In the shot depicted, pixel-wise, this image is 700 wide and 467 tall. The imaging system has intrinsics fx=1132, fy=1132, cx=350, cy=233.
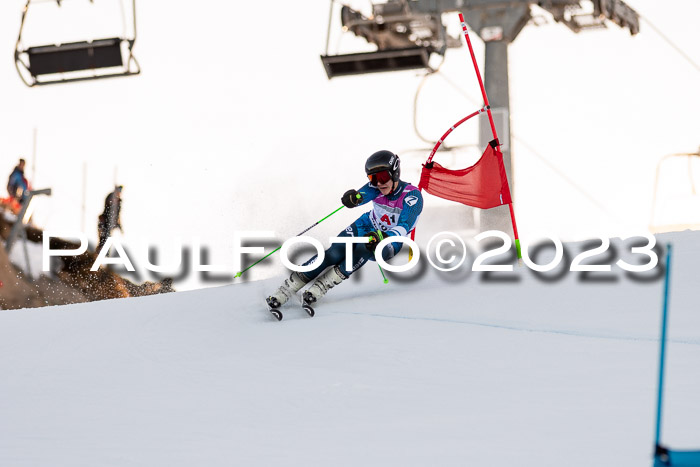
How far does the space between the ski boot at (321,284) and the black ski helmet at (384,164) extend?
2.38 ft

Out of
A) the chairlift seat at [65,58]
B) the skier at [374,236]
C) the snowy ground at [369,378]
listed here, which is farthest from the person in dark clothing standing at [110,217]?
the skier at [374,236]

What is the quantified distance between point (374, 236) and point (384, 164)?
50cm

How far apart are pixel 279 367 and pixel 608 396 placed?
6.20 feet

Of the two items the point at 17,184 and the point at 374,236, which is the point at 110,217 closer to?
the point at 17,184

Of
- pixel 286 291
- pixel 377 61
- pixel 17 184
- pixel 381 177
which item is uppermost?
pixel 377 61

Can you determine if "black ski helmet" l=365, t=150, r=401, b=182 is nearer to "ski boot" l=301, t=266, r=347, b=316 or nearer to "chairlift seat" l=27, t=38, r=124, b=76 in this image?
"ski boot" l=301, t=266, r=347, b=316

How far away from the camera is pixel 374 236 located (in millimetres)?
7719

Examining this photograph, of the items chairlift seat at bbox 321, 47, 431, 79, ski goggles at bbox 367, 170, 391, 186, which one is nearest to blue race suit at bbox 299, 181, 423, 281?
ski goggles at bbox 367, 170, 391, 186

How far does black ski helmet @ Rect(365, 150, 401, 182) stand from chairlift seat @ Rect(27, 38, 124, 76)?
5.97m

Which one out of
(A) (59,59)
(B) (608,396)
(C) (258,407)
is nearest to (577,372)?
(B) (608,396)

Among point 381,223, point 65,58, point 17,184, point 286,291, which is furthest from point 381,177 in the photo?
point 17,184

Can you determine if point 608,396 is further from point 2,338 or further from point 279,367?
point 2,338

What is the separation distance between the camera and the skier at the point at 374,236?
7758mm

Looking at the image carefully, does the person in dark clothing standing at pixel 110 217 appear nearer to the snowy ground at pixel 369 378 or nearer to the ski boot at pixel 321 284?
the snowy ground at pixel 369 378
